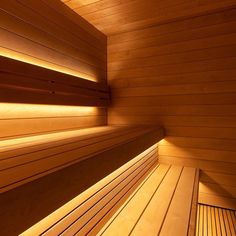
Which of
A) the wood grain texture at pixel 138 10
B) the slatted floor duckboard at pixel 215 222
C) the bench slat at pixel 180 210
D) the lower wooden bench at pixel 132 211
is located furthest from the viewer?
the wood grain texture at pixel 138 10

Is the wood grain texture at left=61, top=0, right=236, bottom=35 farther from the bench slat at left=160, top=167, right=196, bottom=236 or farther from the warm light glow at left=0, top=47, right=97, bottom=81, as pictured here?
the bench slat at left=160, top=167, right=196, bottom=236

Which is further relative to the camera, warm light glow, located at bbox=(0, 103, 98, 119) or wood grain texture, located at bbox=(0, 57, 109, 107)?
warm light glow, located at bbox=(0, 103, 98, 119)

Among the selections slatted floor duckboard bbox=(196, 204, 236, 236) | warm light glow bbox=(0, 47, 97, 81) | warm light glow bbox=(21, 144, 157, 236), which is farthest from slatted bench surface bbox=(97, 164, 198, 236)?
warm light glow bbox=(0, 47, 97, 81)

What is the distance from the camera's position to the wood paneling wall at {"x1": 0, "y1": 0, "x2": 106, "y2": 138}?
1.94 m

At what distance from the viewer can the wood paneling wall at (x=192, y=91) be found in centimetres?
276

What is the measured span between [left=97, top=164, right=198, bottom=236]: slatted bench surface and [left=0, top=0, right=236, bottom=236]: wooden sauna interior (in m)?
0.01

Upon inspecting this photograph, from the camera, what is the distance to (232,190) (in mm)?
2789

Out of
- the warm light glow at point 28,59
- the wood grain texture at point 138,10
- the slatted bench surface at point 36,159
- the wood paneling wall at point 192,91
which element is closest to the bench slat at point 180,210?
the wood paneling wall at point 192,91

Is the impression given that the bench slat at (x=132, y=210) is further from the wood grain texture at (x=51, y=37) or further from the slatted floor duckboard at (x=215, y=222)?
the wood grain texture at (x=51, y=37)

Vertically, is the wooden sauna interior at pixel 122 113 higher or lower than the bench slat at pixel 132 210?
higher

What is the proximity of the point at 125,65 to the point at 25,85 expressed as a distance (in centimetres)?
196

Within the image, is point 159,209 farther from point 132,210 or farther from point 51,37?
point 51,37

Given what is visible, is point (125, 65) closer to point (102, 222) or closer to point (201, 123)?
point (201, 123)

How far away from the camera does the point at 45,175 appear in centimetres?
95
